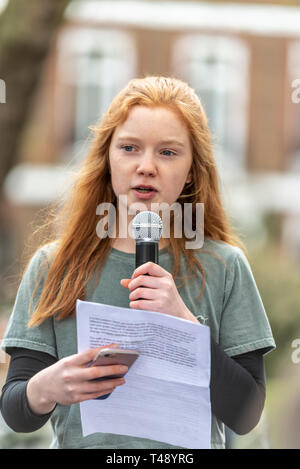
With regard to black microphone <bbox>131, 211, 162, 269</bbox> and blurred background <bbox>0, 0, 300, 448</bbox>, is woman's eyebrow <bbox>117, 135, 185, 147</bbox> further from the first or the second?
blurred background <bbox>0, 0, 300, 448</bbox>

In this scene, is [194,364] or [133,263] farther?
[133,263]

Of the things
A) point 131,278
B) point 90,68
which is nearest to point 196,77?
point 90,68

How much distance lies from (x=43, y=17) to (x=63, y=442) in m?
3.32

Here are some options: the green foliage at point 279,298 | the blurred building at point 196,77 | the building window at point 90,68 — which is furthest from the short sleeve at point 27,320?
the building window at point 90,68

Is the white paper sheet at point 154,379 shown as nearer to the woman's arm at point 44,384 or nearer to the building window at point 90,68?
the woman's arm at point 44,384

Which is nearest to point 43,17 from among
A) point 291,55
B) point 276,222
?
point 276,222

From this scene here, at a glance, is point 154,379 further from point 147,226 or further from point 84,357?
point 147,226

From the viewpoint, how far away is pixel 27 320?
1.59 metres

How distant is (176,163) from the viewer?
5.09 ft

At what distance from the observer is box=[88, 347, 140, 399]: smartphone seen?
132 cm

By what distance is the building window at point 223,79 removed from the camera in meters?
12.1

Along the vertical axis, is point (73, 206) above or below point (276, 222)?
below
